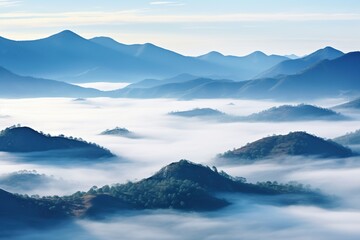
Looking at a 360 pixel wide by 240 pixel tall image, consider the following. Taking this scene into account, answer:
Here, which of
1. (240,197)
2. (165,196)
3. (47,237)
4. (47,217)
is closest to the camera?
(47,237)

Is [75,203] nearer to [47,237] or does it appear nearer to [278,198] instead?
[47,237]

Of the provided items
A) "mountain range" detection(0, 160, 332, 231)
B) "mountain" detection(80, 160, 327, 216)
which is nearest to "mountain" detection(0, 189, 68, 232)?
"mountain range" detection(0, 160, 332, 231)

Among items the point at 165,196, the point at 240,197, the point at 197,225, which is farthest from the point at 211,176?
the point at 197,225

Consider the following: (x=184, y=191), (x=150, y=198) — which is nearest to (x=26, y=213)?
(x=150, y=198)

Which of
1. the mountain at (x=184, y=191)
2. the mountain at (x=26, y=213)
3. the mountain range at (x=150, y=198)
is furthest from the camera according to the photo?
the mountain at (x=184, y=191)

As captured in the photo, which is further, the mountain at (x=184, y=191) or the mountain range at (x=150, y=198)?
the mountain at (x=184, y=191)

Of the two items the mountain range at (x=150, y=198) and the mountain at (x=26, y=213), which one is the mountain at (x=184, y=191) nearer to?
the mountain range at (x=150, y=198)

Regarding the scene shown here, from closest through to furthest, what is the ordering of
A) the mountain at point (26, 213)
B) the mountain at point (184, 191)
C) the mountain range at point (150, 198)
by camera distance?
the mountain at point (26, 213)
the mountain range at point (150, 198)
the mountain at point (184, 191)

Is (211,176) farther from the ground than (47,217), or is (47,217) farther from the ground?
(211,176)

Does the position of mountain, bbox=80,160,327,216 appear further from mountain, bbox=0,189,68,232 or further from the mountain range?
mountain, bbox=0,189,68,232

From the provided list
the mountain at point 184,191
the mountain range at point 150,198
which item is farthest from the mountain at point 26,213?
the mountain at point 184,191

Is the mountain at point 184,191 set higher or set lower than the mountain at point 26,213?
higher
